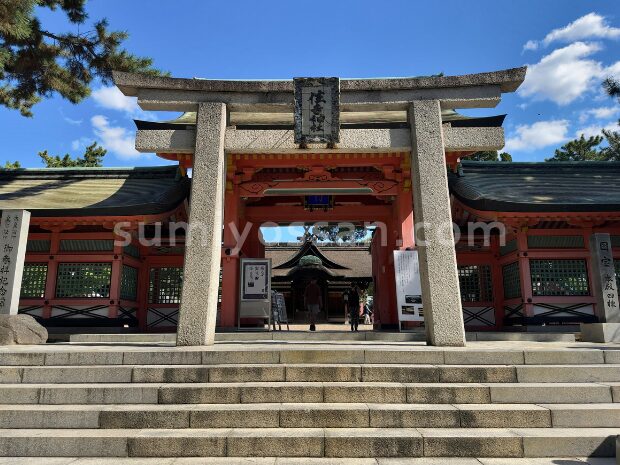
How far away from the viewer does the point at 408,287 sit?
35.8ft

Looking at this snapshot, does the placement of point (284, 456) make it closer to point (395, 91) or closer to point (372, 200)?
point (395, 91)

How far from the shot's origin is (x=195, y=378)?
217 inches

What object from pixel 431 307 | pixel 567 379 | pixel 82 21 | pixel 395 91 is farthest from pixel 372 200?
pixel 82 21

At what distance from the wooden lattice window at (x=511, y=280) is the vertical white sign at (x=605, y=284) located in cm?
317

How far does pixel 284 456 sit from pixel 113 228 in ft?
35.0

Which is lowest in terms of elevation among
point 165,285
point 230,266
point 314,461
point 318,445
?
point 314,461

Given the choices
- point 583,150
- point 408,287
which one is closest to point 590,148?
point 583,150

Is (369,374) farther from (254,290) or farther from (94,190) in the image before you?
(94,190)

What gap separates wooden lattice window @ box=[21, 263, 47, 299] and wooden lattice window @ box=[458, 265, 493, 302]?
1363cm

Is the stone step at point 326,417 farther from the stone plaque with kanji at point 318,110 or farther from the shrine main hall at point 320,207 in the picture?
the stone plaque with kanji at point 318,110

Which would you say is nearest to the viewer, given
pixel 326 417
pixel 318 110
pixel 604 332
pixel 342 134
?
pixel 326 417

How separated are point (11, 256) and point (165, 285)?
4.87 meters

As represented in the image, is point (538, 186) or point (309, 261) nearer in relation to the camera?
point (538, 186)

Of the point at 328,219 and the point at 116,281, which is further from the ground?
the point at 328,219
